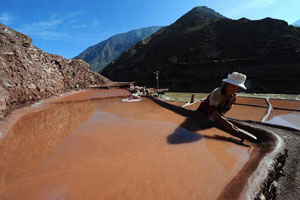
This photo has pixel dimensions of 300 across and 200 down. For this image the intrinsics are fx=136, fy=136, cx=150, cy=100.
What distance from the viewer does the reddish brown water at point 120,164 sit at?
1124 mm

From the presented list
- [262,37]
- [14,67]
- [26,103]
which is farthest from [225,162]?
[262,37]

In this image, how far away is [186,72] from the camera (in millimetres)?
30750

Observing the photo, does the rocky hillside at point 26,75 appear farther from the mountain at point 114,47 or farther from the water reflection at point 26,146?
the mountain at point 114,47

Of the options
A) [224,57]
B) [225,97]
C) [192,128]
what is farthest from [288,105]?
Answer: [224,57]

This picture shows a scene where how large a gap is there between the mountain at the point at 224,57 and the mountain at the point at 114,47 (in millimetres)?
84371

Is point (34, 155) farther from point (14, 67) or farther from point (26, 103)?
point (14, 67)

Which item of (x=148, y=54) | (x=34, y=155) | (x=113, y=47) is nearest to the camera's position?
(x=34, y=155)

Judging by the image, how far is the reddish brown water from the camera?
3.69ft

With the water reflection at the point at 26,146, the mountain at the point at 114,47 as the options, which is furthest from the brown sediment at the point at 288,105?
the mountain at the point at 114,47

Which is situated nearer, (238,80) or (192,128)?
(238,80)

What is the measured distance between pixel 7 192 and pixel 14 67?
668 cm

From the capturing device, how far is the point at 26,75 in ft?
20.2

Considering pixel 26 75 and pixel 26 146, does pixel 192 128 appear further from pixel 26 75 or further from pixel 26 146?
pixel 26 75

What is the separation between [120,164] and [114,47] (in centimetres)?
15906
